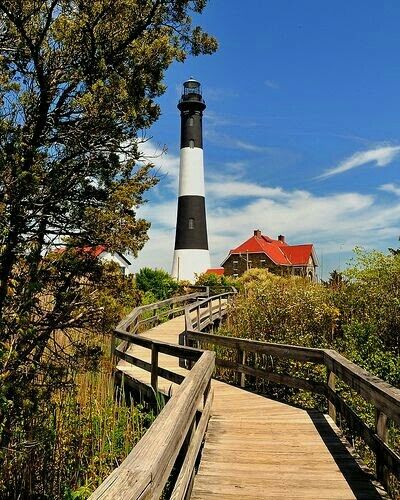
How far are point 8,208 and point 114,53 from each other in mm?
2022

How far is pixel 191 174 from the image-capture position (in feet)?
110

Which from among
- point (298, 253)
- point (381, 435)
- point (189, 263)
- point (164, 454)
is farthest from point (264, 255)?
point (164, 454)

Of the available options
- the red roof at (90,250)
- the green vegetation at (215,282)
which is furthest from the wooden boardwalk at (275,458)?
the green vegetation at (215,282)

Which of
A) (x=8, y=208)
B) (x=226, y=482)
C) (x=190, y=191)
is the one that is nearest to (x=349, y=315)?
(x=226, y=482)

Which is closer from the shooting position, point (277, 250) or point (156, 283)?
point (156, 283)

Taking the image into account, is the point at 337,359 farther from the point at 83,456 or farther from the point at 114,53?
the point at 114,53

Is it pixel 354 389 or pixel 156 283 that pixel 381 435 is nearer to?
pixel 354 389

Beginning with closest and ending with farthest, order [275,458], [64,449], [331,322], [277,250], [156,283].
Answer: [275,458]
[64,449]
[331,322]
[156,283]
[277,250]

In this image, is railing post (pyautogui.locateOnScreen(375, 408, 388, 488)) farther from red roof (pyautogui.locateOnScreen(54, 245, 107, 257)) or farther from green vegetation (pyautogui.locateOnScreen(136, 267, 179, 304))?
green vegetation (pyautogui.locateOnScreen(136, 267, 179, 304))

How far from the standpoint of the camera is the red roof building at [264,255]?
139ft

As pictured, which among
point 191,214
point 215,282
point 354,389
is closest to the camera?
point 354,389

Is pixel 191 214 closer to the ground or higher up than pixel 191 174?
closer to the ground

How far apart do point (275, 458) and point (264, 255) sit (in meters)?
39.1

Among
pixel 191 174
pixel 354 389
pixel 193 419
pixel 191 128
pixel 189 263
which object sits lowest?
pixel 193 419
